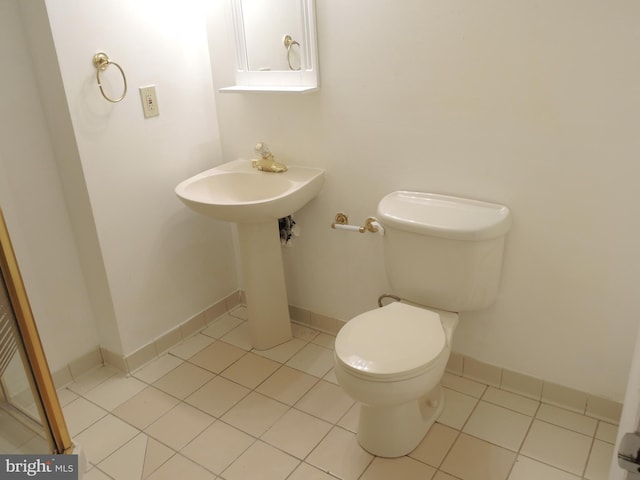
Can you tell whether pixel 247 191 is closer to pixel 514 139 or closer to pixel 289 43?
pixel 289 43

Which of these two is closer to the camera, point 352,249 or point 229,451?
point 229,451

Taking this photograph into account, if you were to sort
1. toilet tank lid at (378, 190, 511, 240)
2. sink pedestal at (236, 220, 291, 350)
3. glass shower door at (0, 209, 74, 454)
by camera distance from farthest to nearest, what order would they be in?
1. sink pedestal at (236, 220, 291, 350)
2. toilet tank lid at (378, 190, 511, 240)
3. glass shower door at (0, 209, 74, 454)

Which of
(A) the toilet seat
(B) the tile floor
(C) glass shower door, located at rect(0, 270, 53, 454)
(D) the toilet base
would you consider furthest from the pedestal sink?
(C) glass shower door, located at rect(0, 270, 53, 454)

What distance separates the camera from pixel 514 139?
1718 millimetres

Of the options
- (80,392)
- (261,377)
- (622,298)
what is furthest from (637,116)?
(80,392)

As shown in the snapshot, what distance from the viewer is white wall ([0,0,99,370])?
1.81 m

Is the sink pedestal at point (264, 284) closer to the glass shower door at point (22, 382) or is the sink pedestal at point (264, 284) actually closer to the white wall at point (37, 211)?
the white wall at point (37, 211)

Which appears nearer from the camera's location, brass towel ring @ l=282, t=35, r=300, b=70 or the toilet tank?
the toilet tank

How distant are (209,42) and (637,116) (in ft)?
5.61

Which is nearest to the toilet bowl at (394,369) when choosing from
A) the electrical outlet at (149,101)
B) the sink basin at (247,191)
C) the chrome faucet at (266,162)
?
the sink basin at (247,191)

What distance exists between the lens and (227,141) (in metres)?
2.46

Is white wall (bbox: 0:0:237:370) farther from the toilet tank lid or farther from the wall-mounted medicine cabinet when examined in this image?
the toilet tank lid

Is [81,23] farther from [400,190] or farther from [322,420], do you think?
[322,420]
